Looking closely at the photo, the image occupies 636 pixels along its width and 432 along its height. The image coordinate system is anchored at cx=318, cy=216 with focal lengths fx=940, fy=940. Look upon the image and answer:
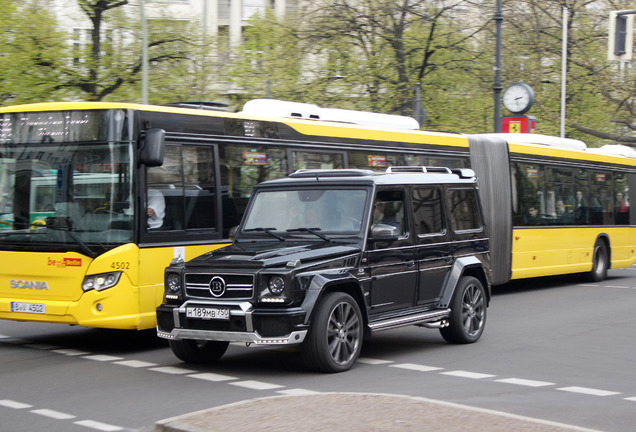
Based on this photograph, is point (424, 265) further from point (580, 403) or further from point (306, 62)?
point (306, 62)

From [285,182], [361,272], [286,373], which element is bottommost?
[286,373]

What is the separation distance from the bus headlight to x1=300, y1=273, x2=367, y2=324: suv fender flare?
9.11 feet

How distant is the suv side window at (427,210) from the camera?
10711 millimetres

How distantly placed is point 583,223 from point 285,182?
12364 millimetres

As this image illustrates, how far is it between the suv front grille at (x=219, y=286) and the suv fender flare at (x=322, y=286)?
1.77ft

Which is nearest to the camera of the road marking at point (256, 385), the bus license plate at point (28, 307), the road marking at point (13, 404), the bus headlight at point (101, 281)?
the road marking at point (13, 404)

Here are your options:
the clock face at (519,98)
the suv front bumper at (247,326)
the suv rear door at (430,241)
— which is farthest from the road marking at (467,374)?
the clock face at (519,98)

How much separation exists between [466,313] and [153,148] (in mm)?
4202

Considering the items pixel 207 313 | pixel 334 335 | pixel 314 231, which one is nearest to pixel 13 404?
pixel 207 313

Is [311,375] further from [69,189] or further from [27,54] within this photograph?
[27,54]

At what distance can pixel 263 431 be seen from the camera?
6.16 m

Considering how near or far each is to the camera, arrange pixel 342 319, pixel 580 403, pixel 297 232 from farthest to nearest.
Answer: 1. pixel 297 232
2. pixel 342 319
3. pixel 580 403

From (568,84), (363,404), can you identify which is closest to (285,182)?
(363,404)

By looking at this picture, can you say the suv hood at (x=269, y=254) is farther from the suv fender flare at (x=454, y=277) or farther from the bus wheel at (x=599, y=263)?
the bus wheel at (x=599, y=263)
